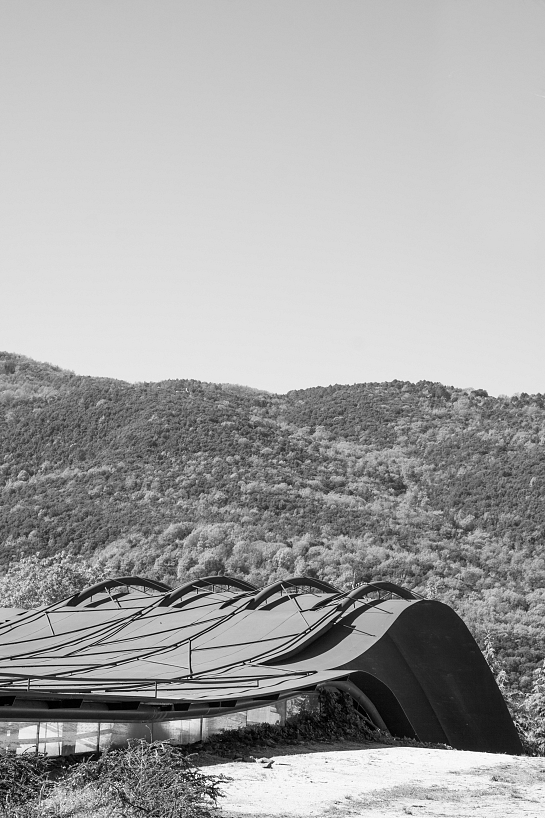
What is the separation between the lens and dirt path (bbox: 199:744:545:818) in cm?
1137

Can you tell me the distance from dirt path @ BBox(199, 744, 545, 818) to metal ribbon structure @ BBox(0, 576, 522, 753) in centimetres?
186

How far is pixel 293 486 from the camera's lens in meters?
70.6

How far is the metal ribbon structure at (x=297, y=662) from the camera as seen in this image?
17.0 meters

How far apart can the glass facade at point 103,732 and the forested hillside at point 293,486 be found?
1212 inches

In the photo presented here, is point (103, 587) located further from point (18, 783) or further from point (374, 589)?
point (18, 783)

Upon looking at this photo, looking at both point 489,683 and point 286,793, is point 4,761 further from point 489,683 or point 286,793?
point 489,683

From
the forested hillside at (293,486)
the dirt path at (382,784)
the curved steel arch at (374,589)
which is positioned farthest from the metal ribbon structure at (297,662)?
the forested hillside at (293,486)

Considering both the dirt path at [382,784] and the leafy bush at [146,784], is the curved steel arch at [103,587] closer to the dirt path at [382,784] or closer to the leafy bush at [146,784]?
the dirt path at [382,784]

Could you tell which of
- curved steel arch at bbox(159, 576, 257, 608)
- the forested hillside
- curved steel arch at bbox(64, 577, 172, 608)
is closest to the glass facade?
curved steel arch at bbox(159, 576, 257, 608)

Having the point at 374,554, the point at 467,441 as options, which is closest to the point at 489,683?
the point at 374,554

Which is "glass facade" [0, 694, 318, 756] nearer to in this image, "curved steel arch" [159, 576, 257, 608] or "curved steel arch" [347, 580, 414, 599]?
"curved steel arch" [347, 580, 414, 599]

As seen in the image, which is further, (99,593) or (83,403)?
(83,403)

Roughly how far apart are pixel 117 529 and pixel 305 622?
44834 millimetres

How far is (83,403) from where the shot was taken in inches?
3378
